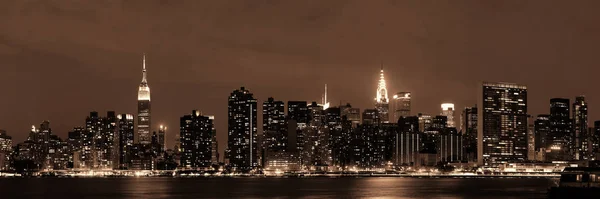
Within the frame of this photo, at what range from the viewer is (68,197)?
128000mm

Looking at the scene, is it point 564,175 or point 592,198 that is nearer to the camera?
point 592,198

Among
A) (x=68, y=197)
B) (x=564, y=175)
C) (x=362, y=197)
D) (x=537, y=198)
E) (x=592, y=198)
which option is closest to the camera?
(x=592, y=198)

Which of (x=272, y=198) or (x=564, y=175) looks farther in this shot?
(x=272, y=198)

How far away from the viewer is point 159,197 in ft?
415

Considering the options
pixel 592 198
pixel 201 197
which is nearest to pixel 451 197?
pixel 201 197

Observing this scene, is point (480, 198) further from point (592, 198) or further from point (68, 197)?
point (68, 197)

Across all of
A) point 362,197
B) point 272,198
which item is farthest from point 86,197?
point 362,197

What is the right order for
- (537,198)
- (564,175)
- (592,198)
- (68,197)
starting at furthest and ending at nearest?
(68,197) < (537,198) < (564,175) < (592,198)

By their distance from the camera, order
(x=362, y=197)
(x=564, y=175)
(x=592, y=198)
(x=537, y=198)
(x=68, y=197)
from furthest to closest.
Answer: (x=68, y=197), (x=362, y=197), (x=537, y=198), (x=564, y=175), (x=592, y=198)

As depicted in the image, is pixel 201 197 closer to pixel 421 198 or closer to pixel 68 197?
pixel 68 197

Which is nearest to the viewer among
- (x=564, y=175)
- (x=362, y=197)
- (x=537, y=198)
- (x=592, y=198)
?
(x=592, y=198)

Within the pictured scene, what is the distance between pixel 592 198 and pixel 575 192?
2.78 meters

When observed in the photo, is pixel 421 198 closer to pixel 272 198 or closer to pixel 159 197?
pixel 272 198

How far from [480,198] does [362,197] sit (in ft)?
54.0
